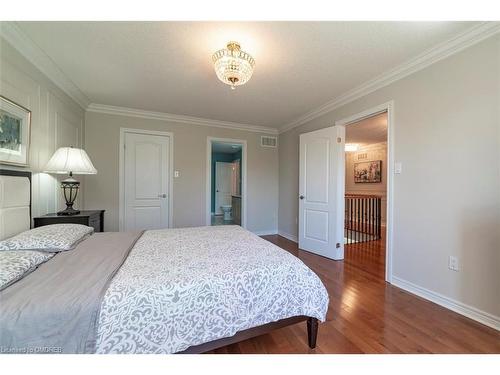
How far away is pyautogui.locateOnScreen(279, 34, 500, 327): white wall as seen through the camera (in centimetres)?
163

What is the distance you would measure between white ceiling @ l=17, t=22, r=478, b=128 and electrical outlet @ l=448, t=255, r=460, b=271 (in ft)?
6.18

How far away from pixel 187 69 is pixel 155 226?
259 cm

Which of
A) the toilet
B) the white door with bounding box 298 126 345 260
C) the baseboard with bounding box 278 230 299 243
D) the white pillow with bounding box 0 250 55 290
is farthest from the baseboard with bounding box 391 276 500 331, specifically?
the toilet

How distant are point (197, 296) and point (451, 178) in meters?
2.27

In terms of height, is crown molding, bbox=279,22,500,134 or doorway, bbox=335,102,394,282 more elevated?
crown molding, bbox=279,22,500,134

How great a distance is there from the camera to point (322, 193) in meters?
3.25

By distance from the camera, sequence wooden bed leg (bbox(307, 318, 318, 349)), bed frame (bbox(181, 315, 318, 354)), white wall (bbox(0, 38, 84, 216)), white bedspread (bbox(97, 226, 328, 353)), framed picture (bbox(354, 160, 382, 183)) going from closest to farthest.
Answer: white bedspread (bbox(97, 226, 328, 353))
bed frame (bbox(181, 315, 318, 354))
wooden bed leg (bbox(307, 318, 318, 349))
white wall (bbox(0, 38, 84, 216))
framed picture (bbox(354, 160, 382, 183))

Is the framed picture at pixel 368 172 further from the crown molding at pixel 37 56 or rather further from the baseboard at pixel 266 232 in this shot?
the crown molding at pixel 37 56

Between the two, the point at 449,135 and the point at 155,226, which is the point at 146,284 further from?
the point at 155,226

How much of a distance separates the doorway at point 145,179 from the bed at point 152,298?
6.15ft

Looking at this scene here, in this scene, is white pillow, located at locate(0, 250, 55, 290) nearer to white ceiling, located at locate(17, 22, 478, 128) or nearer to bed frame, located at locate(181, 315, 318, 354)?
bed frame, located at locate(181, 315, 318, 354)

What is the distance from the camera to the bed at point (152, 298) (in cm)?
85

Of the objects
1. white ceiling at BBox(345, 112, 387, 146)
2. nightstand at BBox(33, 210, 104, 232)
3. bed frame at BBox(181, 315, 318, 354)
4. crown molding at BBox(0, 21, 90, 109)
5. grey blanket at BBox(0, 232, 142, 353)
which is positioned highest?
white ceiling at BBox(345, 112, 387, 146)
